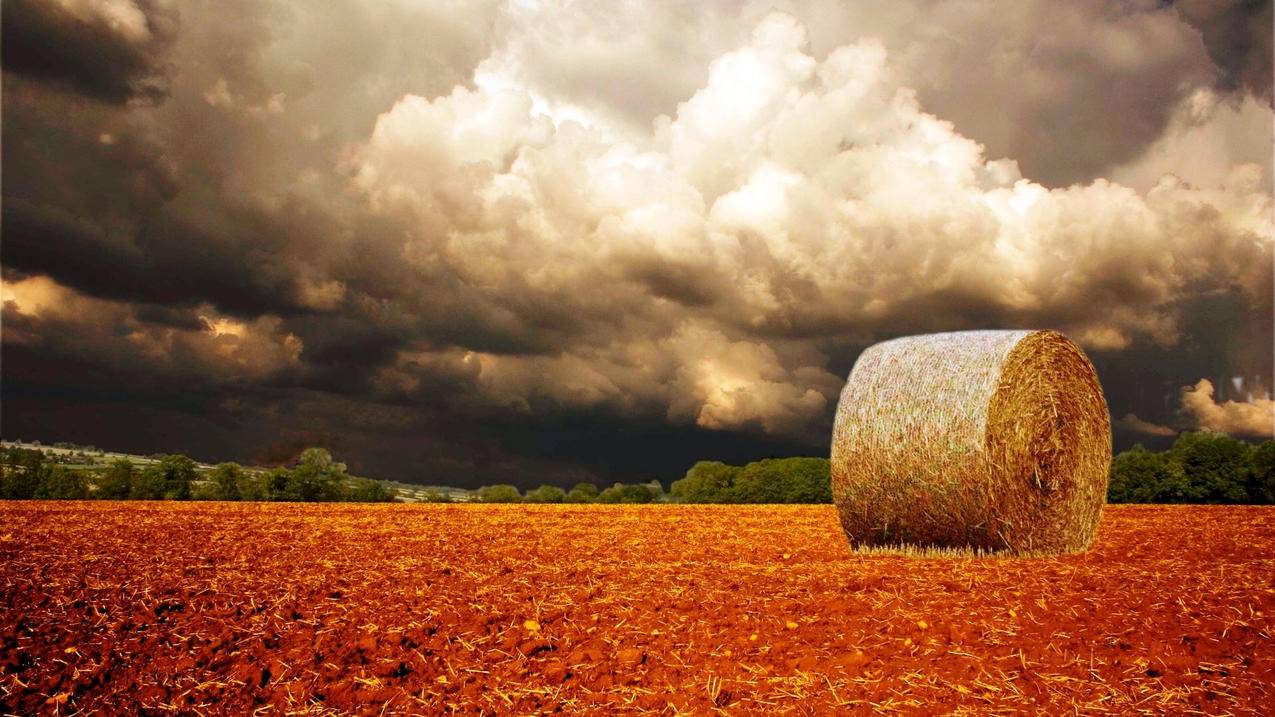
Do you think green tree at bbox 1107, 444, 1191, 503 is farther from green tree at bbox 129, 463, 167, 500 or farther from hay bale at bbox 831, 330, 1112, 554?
green tree at bbox 129, 463, 167, 500

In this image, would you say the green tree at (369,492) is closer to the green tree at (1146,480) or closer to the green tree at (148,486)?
the green tree at (148,486)

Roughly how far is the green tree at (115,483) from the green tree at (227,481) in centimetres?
227

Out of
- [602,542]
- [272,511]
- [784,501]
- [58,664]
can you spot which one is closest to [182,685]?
[58,664]

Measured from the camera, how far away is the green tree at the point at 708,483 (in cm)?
3256

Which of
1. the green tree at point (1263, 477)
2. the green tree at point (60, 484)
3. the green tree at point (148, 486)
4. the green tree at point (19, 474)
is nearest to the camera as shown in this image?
the green tree at point (19, 474)

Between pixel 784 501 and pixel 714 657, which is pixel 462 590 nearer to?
pixel 714 657

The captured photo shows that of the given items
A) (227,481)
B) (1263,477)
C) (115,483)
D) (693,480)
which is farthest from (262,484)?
(1263,477)

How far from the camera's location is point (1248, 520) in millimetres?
16797

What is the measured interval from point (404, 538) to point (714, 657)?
8.24 meters

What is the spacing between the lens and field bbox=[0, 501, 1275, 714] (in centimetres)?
486

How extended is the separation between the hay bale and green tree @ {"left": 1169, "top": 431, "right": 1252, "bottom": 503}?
881 inches

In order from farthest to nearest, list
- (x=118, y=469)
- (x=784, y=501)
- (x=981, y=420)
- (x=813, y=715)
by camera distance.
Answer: (x=784, y=501), (x=118, y=469), (x=981, y=420), (x=813, y=715)

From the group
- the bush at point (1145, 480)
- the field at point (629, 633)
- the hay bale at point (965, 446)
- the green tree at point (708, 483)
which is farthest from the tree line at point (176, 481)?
the bush at point (1145, 480)

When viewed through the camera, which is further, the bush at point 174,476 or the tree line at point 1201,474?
the tree line at point 1201,474
